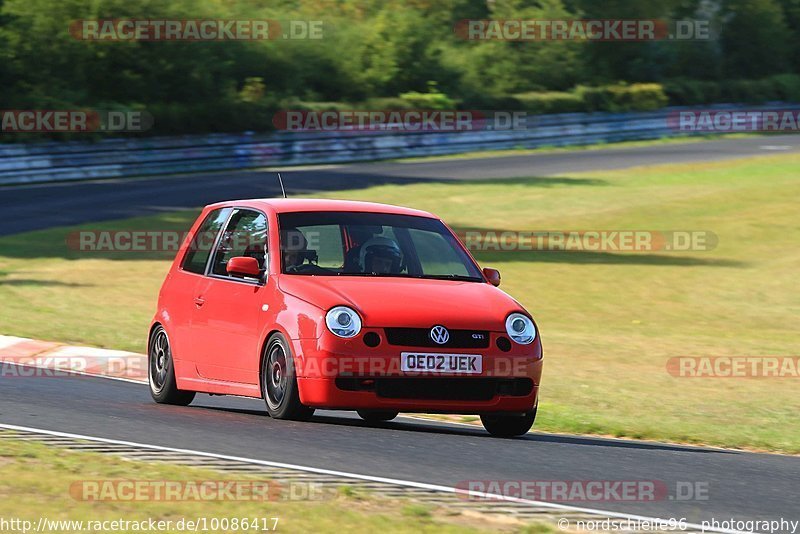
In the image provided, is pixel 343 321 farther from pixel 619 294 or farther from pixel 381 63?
pixel 381 63

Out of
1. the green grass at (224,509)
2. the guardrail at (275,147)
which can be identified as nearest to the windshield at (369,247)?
the green grass at (224,509)

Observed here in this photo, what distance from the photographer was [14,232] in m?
26.8

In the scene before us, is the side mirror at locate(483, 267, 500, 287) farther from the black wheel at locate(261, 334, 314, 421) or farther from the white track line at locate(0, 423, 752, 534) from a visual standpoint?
the white track line at locate(0, 423, 752, 534)

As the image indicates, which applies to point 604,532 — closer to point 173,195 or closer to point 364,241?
point 364,241

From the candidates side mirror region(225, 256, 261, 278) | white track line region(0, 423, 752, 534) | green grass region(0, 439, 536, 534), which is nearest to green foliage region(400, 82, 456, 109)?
side mirror region(225, 256, 261, 278)

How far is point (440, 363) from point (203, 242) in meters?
2.80

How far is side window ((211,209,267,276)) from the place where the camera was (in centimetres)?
1020

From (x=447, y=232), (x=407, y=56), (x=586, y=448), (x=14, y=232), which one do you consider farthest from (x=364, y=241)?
(x=407, y=56)

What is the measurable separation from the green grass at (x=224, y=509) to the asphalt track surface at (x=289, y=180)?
819 inches

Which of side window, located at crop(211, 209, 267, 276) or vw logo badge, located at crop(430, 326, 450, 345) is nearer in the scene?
vw logo badge, located at crop(430, 326, 450, 345)

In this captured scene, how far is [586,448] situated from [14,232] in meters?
19.5

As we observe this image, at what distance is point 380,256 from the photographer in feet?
32.9

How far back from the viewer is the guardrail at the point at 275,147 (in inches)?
1423

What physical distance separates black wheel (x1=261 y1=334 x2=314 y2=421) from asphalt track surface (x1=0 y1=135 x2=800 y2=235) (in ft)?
60.6
